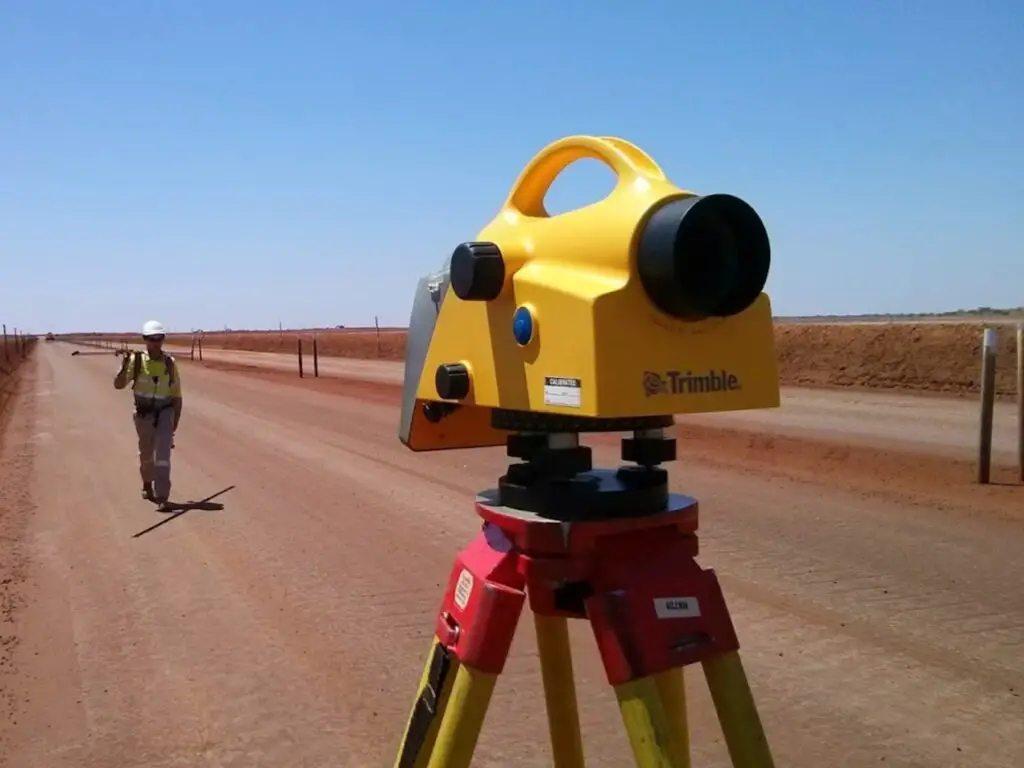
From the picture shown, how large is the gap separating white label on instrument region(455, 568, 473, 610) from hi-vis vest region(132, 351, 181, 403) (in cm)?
882

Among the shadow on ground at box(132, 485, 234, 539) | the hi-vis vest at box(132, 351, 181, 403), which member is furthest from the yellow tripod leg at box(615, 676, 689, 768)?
the hi-vis vest at box(132, 351, 181, 403)

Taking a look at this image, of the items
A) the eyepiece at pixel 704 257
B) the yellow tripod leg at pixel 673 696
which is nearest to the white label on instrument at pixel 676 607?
the yellow tripod leg at pixel 673 696

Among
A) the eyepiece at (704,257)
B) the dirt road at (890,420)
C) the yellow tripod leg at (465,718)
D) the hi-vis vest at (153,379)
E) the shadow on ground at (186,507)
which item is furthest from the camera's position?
the dirt road at (890,420)

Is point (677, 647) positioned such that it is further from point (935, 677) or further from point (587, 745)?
point (935, 677)

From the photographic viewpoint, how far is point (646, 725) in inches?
72.4

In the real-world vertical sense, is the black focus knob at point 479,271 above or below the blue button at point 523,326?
above

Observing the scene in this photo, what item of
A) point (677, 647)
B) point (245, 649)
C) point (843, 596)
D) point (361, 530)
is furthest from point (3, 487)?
point (677, 647)

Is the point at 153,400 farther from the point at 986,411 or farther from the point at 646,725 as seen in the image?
the point at 646,725

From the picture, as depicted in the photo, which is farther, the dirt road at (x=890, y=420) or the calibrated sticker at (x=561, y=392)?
the dirt road at (x=890, y=420)

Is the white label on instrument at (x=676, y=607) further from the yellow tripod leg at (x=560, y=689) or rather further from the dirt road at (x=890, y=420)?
the dirt road at (x=890, y=420)

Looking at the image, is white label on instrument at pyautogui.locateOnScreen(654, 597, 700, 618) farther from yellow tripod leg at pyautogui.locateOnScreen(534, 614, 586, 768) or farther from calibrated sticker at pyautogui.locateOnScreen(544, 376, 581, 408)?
yellow tripod leg at pyautogui.locateOnScreen(534, 614, 586, 768)

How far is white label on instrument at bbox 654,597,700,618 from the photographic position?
1.88m

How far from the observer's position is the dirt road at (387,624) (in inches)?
169

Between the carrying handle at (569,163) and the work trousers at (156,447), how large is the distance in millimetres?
8784
